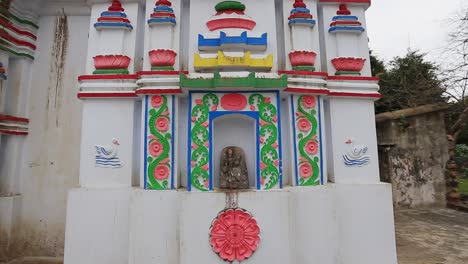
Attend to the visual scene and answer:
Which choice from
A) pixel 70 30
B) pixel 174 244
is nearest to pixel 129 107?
pixel 174 244

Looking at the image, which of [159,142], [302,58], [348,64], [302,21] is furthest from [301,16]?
[159,142]

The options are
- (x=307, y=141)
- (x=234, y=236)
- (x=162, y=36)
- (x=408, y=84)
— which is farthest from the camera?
(x=408, y=84)

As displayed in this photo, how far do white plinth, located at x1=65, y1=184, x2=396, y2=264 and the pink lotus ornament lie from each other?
6.21 feet

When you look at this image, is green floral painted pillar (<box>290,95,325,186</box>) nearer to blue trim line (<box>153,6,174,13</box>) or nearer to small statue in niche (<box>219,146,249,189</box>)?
small statue in niche (<box>219,146,249,189</box>)

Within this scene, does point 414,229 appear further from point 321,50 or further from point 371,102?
point 321,50

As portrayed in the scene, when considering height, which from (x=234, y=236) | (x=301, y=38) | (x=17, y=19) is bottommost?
(x=234, y=236)

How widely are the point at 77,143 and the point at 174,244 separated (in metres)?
3.29

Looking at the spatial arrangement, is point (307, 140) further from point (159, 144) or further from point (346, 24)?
point (159, 144)

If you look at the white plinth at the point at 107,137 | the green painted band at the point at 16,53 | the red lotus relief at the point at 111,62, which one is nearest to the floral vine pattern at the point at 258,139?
the white plinth at the point at 107,137

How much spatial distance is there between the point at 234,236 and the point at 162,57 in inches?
109

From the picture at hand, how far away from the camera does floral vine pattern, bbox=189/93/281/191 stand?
414 centimetres

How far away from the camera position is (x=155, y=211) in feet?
13.4

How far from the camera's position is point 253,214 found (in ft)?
13.0

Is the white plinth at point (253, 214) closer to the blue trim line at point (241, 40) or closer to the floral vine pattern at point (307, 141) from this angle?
the floral vine pattern at point (307, 141)
